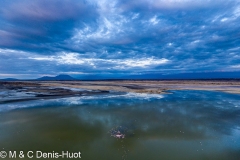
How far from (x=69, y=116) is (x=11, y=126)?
14.9 feet

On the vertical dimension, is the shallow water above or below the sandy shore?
below

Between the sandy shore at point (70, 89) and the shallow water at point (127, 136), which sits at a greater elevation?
the sandy shore at point (70, 89)

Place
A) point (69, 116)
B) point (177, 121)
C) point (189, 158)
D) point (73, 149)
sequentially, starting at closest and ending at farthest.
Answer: point (189, 158), point (73, 149), point (177, 121), point (69, 116)

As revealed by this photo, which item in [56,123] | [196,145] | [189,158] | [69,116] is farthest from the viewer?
[69,116]

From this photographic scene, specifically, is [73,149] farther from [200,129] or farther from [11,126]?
[200,129]

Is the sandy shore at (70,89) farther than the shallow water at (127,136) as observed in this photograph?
Yes

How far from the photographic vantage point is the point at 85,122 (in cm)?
1284

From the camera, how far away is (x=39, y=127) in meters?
11.5

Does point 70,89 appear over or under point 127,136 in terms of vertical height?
over

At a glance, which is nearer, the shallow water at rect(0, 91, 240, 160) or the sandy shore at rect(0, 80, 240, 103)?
the shallow water at rect(0, 91, 240, 160)

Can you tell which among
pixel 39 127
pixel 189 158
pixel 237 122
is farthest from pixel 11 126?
pixel 237 122

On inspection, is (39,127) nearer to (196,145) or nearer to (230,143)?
(196,145)

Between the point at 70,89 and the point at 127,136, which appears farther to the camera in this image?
the point at 70,89

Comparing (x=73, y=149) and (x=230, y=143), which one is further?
(x=230, y=143)
